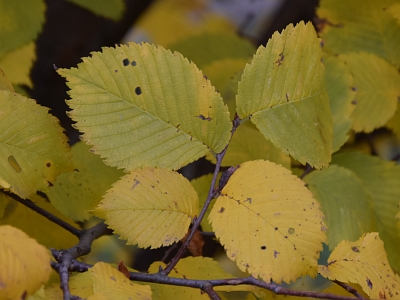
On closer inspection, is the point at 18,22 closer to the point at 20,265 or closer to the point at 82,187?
the point at 82,187

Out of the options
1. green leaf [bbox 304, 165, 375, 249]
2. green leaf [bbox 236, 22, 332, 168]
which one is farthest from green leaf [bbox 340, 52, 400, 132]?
green leaf [bbox 236, 22, 332, 168]

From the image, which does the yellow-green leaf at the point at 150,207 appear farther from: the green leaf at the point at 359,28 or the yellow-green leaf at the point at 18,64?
the green leaf at the point at 359,28

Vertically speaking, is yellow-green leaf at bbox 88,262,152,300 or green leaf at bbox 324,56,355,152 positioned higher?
green leaf at bbox 324,56,355,152

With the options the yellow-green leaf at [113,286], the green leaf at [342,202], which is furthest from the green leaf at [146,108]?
the green leaf at [342,202]

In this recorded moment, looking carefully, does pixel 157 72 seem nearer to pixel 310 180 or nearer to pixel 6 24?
pixel 310 180

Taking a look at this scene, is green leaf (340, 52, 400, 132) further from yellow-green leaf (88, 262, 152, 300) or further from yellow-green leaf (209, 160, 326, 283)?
yellow-green leaf (88, 262, 152, 300)

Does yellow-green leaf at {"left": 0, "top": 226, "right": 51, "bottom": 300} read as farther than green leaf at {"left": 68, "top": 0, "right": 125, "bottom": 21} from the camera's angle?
No
